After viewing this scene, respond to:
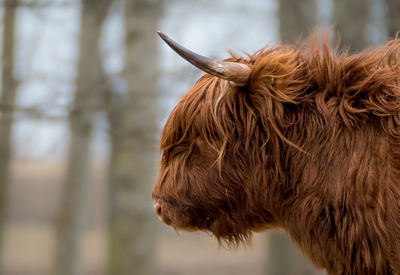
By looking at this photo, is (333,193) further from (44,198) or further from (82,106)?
(44,198)

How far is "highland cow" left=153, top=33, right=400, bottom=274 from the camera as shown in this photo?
2605mm

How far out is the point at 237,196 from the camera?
2.99 m

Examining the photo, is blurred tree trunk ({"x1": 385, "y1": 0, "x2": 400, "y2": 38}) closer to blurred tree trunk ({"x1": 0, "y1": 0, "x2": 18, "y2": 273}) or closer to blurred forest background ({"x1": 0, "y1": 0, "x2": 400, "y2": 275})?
blurred forest background ({"x1": 0, "y1": 0, "x2": 400, "y2": 275})

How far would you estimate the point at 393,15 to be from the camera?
6.94 m

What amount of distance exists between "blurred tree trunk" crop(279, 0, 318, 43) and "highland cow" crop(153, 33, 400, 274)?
6.70 meters

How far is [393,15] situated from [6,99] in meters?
5.95

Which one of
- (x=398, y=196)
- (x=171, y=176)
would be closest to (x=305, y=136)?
(x=398, y=196)

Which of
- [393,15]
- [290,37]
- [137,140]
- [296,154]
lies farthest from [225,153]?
[290,37]

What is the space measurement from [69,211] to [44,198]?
2103 centimetres

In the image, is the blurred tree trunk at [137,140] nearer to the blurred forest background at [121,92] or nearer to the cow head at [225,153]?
the blurred forest background at [121,92]

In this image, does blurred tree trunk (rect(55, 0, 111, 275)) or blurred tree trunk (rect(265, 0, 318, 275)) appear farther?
blurred tree trunk (rect(265, 0, 318, 275))

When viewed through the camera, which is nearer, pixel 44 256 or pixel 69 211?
pixel 69 211

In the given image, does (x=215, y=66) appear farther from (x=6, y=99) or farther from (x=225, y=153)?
(x=6, y=99)

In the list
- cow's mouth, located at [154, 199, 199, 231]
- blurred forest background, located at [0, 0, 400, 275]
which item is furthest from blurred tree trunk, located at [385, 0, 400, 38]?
cow's mouth, located at [154, 199, 199, 231]
